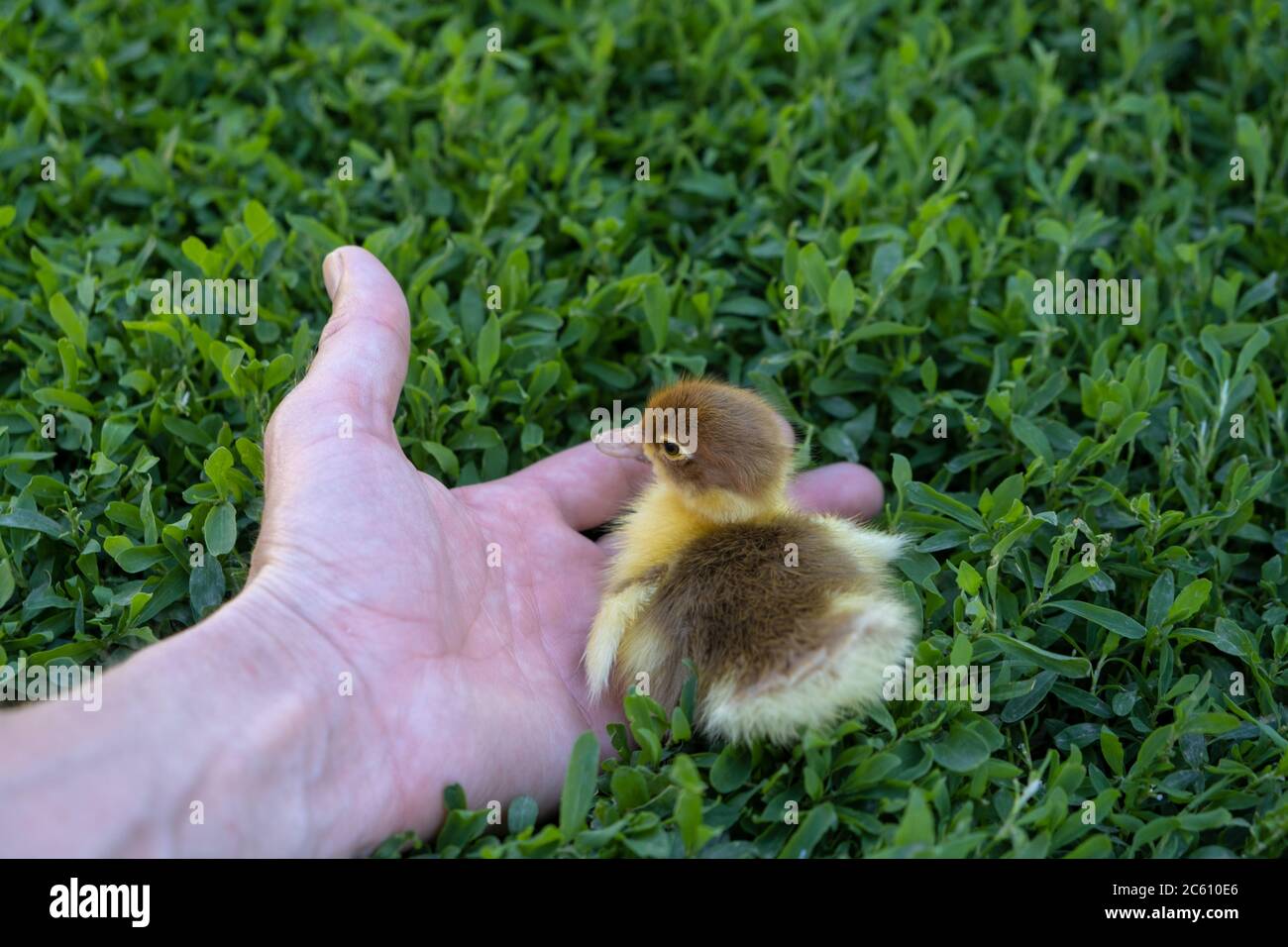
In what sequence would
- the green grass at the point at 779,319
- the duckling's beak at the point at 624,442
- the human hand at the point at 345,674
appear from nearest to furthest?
1. the human hand at the point at 345,674
2. the green grass at the point at 779,319
3. the duckling's beak at the point at 624,442

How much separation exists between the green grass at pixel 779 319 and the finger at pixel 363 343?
0.34 metres

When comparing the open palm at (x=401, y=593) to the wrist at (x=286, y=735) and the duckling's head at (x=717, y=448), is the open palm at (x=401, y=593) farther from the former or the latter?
the duckling's head at (x=717, y=448)

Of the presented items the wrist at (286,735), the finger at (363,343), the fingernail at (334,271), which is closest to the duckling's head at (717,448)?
the finger at (363,343)

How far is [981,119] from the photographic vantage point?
5348 millimetres

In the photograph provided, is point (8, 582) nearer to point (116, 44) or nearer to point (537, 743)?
point (537, 743)

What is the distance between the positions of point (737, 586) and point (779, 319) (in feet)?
4.54

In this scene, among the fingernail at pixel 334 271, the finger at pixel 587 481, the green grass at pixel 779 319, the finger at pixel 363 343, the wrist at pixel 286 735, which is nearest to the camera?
the wrist at pixel 286 735

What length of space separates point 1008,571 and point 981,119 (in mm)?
2593

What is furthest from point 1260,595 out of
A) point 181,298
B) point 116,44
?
point 116,44

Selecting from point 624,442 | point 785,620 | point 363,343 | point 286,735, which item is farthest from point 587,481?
point 286,735

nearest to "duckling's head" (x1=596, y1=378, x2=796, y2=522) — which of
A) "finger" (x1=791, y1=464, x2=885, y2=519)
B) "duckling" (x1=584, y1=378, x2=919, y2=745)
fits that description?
"duckling" (x1=584, y1=378, x2=919, y2=745)

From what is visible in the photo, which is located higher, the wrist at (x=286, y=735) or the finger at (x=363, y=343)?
the finger at (x=363, y=343)

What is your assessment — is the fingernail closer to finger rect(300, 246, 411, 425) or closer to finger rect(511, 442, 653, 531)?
finger rect(300, 246, 411, 425)

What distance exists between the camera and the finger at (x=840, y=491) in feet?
13.0
